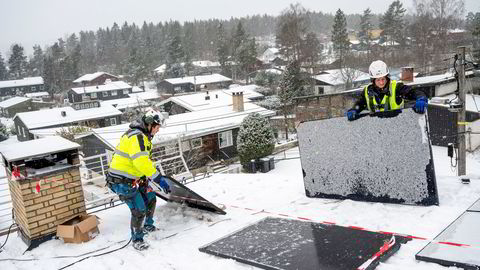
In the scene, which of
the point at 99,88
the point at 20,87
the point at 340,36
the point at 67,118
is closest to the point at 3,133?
the point at 67,118

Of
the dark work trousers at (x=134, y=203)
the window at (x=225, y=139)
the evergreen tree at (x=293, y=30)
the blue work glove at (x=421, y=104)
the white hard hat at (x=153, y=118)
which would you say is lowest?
the window at (x=225, y=139)

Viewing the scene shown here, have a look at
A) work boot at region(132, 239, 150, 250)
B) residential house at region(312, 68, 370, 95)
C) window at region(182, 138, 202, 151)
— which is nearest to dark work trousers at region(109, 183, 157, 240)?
work boot at region(132, 239, 150, 250)

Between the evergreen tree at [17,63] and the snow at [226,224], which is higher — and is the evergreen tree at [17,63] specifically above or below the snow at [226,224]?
above

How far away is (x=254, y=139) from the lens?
70.9ft

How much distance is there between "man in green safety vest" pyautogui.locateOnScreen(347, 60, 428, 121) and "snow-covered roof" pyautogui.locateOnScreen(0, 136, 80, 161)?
4523 mm

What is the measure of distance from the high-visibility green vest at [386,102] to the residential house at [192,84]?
54997mm

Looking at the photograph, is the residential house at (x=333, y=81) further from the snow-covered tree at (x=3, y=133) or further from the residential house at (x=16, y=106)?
the residential house at (x=16, y=106)

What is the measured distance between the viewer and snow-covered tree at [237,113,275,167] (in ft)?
70.9

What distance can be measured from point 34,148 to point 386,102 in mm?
5475

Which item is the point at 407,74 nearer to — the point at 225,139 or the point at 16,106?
the point at 225,139

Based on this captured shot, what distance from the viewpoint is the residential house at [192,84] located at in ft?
201

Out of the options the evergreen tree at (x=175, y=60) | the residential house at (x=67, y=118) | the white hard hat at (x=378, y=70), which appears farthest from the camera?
the evergreen tree at (x=175, y=60)

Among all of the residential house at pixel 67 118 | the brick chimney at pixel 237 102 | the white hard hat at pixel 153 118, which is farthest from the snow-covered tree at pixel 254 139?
the residential house at pixel 67 118

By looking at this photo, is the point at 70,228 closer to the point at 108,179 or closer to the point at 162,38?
the point at 108,179
